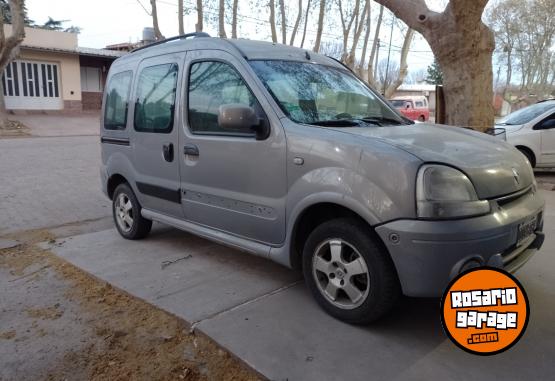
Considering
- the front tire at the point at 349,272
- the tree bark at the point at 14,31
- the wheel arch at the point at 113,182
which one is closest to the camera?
the front tire at the point at 349,272

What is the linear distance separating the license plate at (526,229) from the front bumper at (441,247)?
137 millimetres

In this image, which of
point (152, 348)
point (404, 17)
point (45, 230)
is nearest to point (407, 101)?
point (404, 17)

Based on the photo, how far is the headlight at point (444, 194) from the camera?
2.56m

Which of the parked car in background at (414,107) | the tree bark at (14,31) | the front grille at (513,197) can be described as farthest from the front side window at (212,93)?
the parked car in background at (414,107)

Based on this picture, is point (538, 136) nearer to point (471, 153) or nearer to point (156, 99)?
point (471, 153)

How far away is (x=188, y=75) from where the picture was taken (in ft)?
13.4

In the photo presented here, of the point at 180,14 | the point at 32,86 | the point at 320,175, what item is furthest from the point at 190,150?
the point at 32,86

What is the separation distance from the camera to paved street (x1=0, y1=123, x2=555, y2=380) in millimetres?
2592

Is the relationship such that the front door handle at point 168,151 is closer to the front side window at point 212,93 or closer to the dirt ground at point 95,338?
the front side window at point 212,93

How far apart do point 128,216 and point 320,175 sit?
286cm

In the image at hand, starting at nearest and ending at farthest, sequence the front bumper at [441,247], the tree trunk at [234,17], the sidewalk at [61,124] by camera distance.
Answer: the front bumper at [441,247], the sidewalk at [61,124], the tree trunk at [234,17]

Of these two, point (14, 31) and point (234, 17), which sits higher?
point (234, 17)

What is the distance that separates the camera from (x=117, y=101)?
5.13 metres

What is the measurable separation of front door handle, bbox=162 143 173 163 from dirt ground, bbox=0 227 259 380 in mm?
1232
